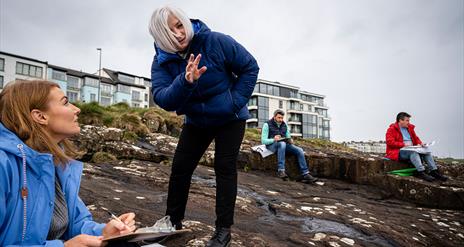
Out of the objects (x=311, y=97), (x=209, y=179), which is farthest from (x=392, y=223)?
(x=311, y=97)

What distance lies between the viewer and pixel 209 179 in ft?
20.0

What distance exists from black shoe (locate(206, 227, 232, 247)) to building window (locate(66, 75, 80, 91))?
57552mm

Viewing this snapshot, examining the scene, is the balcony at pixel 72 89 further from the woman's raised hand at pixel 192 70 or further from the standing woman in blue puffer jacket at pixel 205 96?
the woman's raised hand at pixel 192 70

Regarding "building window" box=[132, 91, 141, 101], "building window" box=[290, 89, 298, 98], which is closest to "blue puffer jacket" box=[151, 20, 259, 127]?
"building window" box=[132, 91, 141, 101]

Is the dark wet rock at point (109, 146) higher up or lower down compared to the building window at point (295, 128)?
lower down

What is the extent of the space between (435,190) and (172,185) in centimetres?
609

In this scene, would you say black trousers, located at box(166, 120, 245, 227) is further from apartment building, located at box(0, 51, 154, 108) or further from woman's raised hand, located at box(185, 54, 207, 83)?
apartment building, located at box(0, 51, 154, 108)

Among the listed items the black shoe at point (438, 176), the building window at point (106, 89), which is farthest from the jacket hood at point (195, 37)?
the building window at point (106, 89)

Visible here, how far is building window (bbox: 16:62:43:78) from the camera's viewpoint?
4486 centimetres

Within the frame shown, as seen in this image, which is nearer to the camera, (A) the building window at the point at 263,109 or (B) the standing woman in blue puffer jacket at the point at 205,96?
(B) the standing woman in blue puffer jacket at the point at 205,96

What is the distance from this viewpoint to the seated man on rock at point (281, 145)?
758cm

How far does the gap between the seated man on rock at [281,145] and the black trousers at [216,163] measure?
16.3ft

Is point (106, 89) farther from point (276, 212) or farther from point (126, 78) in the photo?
point (276, 212)

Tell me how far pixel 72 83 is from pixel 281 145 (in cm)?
5455
